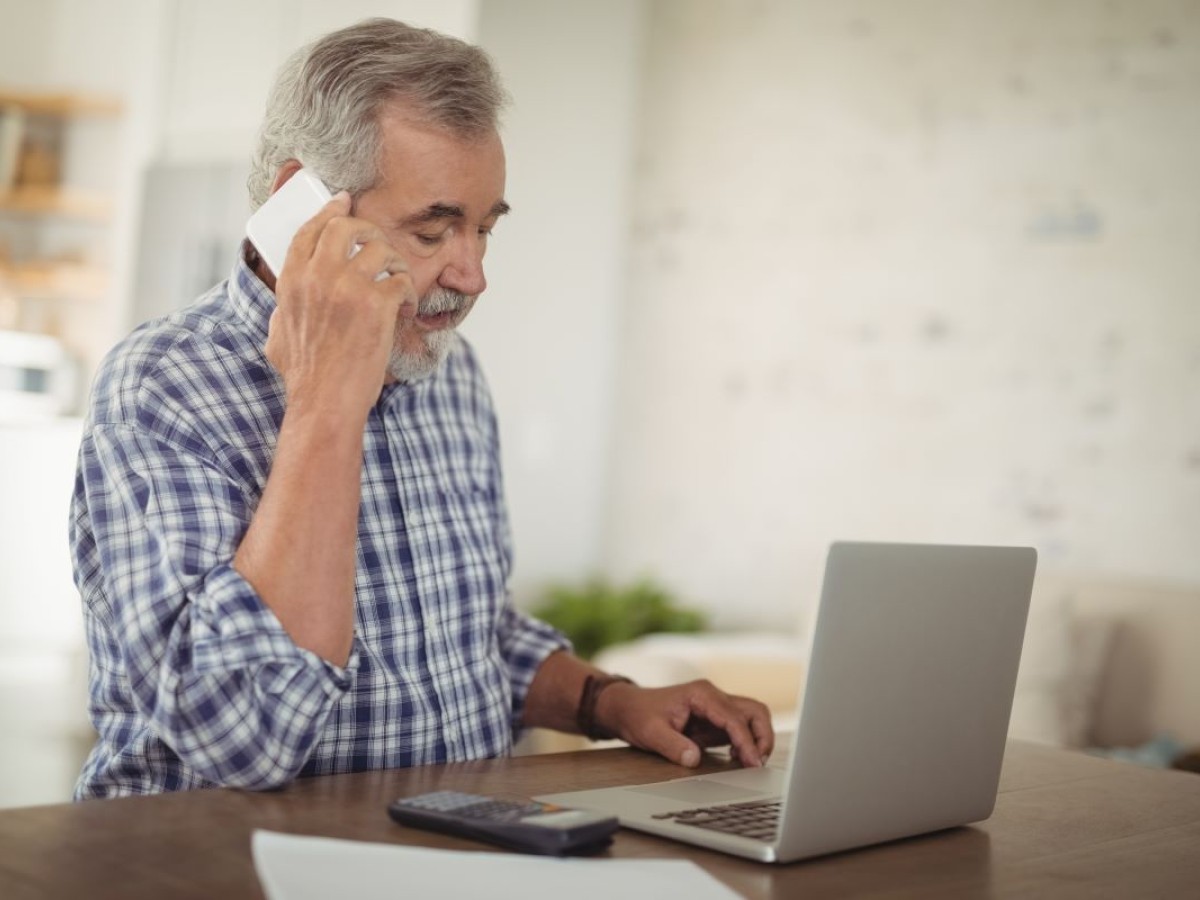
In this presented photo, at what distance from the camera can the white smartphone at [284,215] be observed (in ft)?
4.66

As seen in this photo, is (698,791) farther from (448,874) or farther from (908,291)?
(908,291)

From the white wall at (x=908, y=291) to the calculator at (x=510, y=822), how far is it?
316 centimetres

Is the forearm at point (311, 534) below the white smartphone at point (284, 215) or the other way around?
below

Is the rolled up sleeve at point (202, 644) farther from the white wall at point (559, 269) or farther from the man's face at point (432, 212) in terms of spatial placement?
the white wall at point (559, 269)

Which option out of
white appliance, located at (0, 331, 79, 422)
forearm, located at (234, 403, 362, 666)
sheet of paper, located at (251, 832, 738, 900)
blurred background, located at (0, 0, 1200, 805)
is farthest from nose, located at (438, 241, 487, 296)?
white appliance, located at (0, 331, 79, 422)

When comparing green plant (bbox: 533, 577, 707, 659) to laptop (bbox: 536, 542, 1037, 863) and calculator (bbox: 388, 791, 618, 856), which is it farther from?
calculator (bbox: 388, 791, 618, 856)

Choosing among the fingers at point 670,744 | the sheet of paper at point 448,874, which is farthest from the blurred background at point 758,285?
the sheet of paper at point 448,874

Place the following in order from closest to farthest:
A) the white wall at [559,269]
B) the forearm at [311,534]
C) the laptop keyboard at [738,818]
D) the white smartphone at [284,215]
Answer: the laptop keyboard at [738,818] → the forearm at [311,534] → the white smartphone at [284,215] → the white wall at [559,269]

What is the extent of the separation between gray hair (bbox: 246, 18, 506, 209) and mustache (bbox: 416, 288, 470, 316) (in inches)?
5.4

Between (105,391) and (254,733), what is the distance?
0.40 m

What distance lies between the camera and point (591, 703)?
164 cm

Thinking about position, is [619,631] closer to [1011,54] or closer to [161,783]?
[1011,54]

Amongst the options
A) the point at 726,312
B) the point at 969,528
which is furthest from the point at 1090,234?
the point at 726,312

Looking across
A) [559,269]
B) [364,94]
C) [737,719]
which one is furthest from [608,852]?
[559,269]
